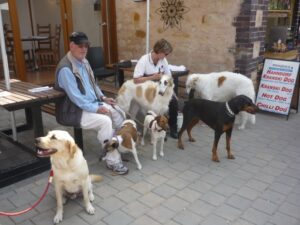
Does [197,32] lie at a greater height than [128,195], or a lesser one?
greater

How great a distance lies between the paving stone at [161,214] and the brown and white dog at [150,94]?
1.59 metres

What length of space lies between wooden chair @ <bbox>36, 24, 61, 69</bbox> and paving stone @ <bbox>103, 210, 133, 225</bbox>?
7.32 metres

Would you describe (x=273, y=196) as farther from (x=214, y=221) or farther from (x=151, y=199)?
(x=151, y=199)

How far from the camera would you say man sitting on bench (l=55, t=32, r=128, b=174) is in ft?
10.4

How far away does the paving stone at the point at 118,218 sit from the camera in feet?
8.49

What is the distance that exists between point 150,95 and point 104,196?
1.60m

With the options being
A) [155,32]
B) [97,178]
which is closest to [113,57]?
[155,32]

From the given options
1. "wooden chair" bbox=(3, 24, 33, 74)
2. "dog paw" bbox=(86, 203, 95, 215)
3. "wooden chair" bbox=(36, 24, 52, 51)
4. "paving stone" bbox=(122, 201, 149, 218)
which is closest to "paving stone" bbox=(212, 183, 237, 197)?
"paving stone" bbox=(122, 201, 149, 218)

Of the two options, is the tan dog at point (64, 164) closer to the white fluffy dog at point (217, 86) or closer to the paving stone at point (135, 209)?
the paving stone at point (135, 209)

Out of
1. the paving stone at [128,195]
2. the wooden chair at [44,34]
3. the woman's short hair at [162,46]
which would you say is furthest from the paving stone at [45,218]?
the wooden chair at [44,34]

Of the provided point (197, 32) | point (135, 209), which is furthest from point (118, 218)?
point (197, 32)

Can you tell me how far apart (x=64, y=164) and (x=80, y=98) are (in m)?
0.94

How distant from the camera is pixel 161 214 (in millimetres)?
2695

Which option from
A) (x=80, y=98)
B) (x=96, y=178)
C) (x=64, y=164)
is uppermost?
(x=80, y=98)
